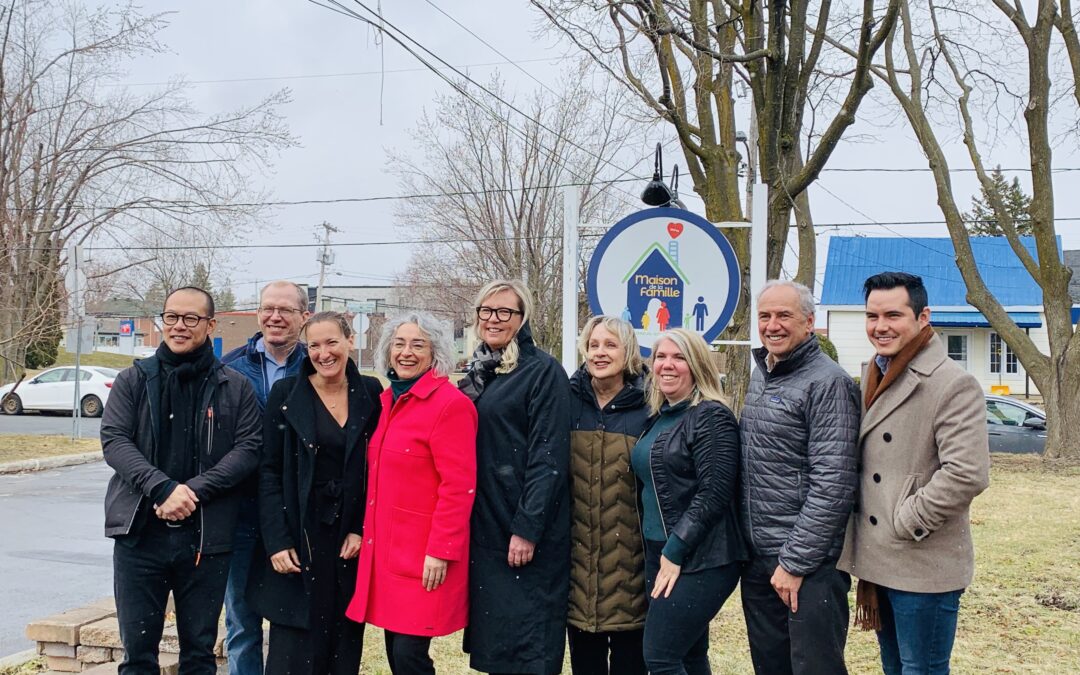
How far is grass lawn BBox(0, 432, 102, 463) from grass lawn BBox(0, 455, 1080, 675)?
40.6ft

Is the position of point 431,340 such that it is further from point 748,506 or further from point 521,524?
point 748,506

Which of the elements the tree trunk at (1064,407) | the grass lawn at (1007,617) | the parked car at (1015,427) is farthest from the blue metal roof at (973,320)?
the grass lawn at (1007,617)

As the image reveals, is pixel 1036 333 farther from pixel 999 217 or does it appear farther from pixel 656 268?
pixel 656 268

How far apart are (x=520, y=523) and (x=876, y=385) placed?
4.88 feet

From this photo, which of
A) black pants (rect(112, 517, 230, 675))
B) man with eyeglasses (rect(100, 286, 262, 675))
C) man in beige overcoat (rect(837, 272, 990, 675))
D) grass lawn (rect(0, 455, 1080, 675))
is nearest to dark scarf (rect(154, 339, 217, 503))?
man with eyeglasses (rect(100, 286, 262, 675))

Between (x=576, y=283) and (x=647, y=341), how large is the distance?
878 millimetres

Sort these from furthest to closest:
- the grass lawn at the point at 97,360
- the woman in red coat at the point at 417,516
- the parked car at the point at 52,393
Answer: the grass lawn at the point at 97,360 < the parked car at the point at 52,393 < the woman in red coat at the point at 417,516

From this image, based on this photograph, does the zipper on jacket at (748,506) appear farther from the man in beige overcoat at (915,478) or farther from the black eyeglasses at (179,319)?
the black eyeglasses at (179,319)

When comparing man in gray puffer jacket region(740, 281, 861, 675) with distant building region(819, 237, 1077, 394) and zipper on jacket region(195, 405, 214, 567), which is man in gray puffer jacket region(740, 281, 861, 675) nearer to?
zipper on jacket region(195, 405, 214, 567)

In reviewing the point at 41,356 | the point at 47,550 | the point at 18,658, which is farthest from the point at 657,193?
the point at 41,356

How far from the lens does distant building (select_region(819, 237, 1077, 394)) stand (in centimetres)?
3559

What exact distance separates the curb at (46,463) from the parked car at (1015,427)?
1652 centimetres

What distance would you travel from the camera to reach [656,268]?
224 inches

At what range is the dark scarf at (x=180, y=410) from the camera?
4.00 meters
